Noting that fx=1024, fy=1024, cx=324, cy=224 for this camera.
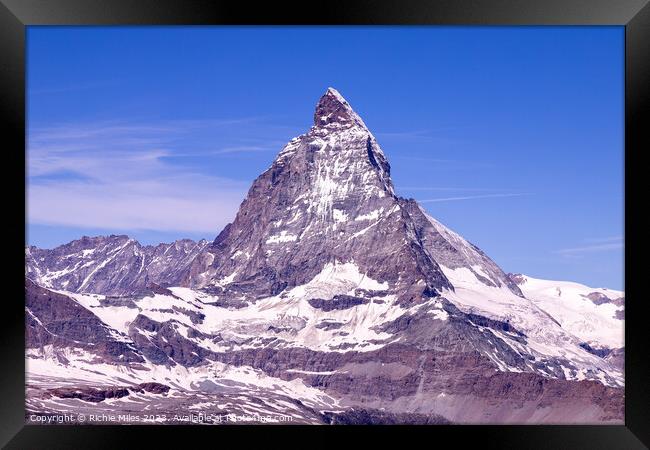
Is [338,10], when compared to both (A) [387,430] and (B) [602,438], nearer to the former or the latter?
(A) [387,430]
